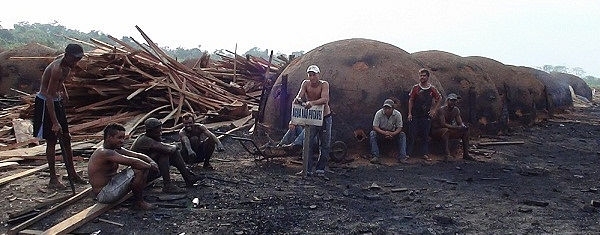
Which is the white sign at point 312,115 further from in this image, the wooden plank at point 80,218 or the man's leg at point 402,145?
the wooden plank at point 80,218

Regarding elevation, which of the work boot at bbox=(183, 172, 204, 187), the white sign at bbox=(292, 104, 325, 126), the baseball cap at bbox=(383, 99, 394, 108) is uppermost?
the baseball cap at bbox=(383, 99, 394, 108)

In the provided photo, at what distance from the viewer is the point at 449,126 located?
29.6 feet

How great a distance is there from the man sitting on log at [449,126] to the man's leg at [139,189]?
546cm

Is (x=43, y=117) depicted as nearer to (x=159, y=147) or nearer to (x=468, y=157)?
(x=159, y=147)

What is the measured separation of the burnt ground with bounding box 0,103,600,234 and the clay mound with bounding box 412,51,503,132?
279cm

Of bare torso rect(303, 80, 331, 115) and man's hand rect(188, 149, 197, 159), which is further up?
bare torso rect(303, 80, 331, 115)

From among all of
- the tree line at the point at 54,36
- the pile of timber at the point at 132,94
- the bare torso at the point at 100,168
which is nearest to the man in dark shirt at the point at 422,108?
the pile of timber at the point at 132,94

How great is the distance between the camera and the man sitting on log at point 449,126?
9008 millimetres

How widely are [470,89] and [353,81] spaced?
4143 mm

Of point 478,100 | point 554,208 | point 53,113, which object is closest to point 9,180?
point 53,113

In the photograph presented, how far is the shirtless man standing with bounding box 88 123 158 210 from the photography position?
17.3 feet

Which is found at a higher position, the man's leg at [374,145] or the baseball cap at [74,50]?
the baseball cap at [74,50]

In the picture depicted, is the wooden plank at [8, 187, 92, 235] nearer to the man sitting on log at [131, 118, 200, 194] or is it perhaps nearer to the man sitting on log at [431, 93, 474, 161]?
the man sitting on log at [131, 118, 200, 194]

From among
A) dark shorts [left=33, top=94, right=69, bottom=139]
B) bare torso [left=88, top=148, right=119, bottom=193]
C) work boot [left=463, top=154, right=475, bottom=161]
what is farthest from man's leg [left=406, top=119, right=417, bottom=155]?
dark shorts [left=33, top=94, right=69, bottom=139]
